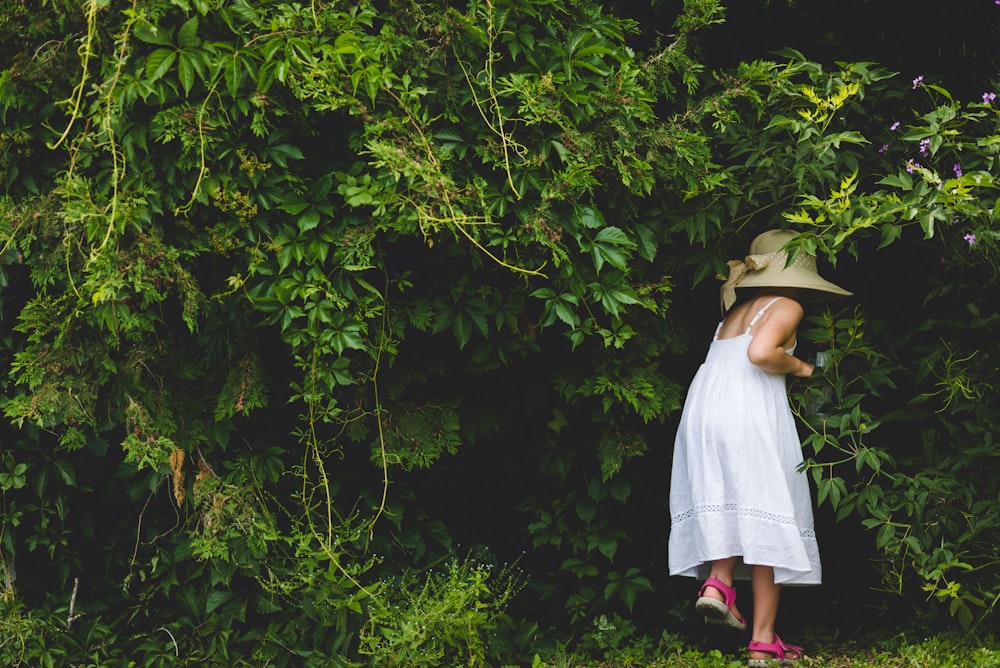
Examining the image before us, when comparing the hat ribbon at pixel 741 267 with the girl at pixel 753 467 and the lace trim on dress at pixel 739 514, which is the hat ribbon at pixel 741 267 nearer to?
the girl at pixel 753 467

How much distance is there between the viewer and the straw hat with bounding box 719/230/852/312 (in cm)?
414

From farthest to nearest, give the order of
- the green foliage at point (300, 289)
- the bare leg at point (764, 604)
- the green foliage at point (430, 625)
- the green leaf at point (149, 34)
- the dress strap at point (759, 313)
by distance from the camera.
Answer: the dress strap at point (759, 313)
the bare leg at point (764, 604)
the green foliage at point (430, 625)
the green foliage at point (300, 289)
the green leaf at point (149, 34)

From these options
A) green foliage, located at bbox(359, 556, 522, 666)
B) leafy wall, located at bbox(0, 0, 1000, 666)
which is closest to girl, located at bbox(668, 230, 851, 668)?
leafy wall, located at bbox(0, 0, 1000, 666)

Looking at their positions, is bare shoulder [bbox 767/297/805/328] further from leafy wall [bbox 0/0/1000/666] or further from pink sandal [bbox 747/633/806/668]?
pink sandal [bbox 747/633/806/668]

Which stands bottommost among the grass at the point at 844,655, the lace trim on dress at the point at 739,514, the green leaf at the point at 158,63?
the grass at the point at 844,655

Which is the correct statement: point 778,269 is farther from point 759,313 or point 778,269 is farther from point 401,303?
point 401,303

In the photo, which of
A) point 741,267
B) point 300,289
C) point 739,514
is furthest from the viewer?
point 741,267

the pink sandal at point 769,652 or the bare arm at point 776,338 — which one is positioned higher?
the bare arm at point 776,338

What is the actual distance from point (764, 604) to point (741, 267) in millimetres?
1364

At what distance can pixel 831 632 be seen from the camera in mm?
4531

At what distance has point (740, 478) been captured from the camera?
156 inches

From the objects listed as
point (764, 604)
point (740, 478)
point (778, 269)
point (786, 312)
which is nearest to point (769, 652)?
point (764, 604)

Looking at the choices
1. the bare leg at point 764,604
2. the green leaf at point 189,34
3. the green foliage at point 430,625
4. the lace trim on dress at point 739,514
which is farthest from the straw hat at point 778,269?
the green leaf at point 189,34

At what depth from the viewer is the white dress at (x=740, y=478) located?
3.93m
